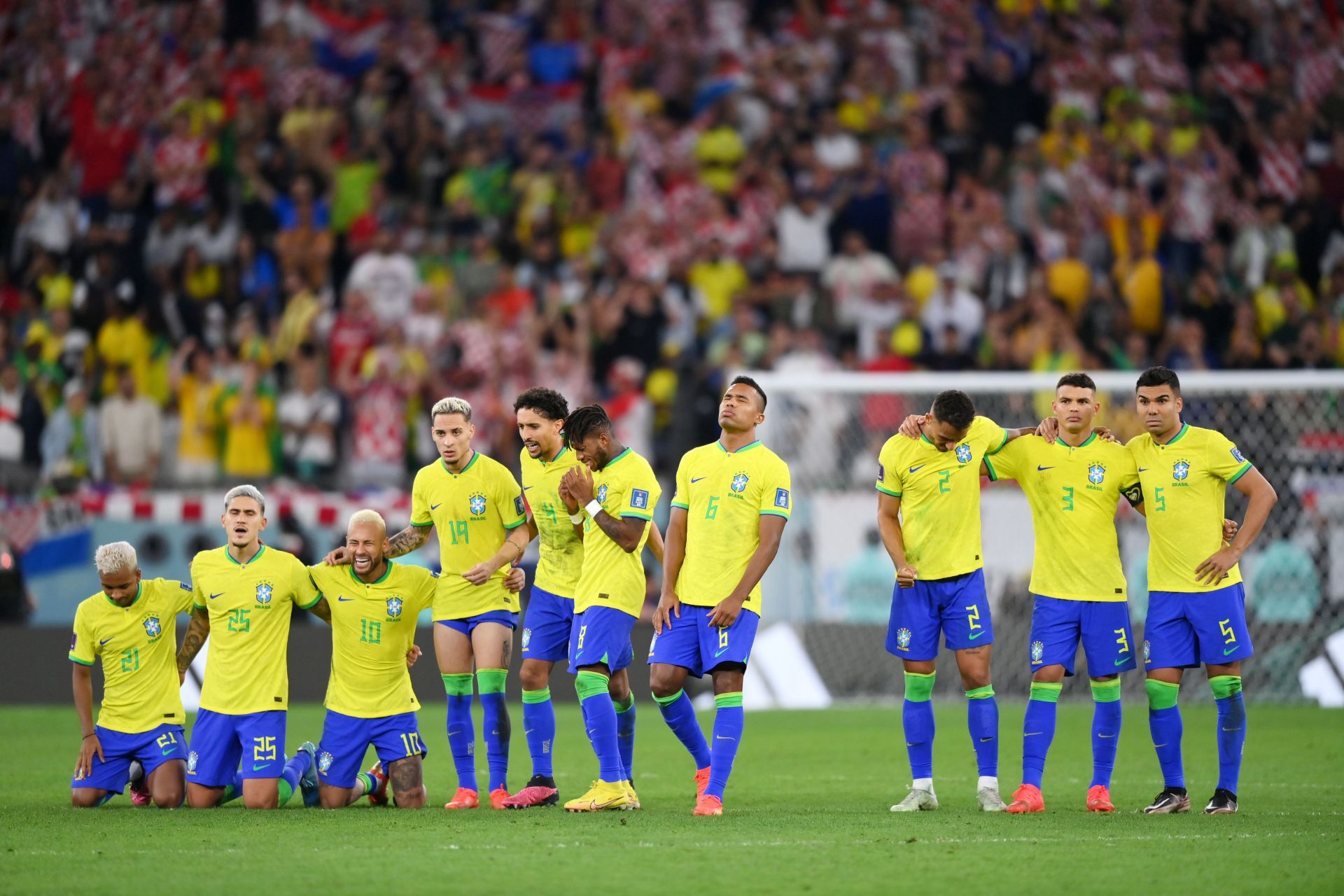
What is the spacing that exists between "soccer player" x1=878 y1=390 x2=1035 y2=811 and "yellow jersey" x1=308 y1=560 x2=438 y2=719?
2495mm

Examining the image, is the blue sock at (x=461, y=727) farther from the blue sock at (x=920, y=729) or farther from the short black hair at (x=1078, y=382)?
the short black hair at (x=1078, y=382)

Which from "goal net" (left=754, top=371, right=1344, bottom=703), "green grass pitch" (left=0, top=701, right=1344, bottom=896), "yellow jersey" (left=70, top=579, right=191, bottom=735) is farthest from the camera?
"goal net" (left=754, top=371, right=1344, bottom=703)

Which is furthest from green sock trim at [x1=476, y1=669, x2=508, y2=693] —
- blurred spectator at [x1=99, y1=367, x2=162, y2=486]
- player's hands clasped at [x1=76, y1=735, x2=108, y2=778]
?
blurred spectator at [x1=99, y1=367, x2=162, y2=486]

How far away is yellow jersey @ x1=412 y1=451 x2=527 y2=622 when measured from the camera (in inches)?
355

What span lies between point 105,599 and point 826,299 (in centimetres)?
1083

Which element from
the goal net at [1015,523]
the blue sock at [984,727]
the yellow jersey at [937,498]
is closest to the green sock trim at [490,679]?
the yellow jersey at [937,498]

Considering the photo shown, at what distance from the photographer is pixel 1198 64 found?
20516 millimetres

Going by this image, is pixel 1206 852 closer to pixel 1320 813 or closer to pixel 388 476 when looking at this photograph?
pixel 1320 813

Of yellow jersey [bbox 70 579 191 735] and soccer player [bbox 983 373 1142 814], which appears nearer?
soccer player [bbox 983 373 1142 814]

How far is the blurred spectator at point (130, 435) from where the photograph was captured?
1698 cm

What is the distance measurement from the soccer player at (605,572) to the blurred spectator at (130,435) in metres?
9.74

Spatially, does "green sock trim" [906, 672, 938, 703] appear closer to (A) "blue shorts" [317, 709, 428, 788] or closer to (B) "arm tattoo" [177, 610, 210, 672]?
(A) "blue shorts" [317, 709, 428, 788]

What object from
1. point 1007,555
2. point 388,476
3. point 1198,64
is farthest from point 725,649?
point 1198,64

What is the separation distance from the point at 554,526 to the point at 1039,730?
266 centimetres
